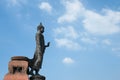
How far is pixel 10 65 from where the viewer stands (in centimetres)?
1575

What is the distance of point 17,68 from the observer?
15.9m

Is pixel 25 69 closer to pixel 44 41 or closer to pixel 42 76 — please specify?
pixel 42 76

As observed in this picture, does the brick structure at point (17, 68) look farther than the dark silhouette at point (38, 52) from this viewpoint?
No

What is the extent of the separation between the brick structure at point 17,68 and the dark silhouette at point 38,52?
579 millimetres

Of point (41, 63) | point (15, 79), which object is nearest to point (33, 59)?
point (41, 63)

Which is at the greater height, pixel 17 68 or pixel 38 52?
pixel 38 52

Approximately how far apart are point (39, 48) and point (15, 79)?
2.14 m

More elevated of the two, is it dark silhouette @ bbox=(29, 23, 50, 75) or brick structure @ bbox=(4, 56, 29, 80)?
dark silhouette @ bbox=(29, 23, 50, 75)

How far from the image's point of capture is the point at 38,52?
16.7 m

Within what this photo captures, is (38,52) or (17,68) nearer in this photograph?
(17,68)

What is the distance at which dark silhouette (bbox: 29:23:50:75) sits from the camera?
Result: 1641 cm

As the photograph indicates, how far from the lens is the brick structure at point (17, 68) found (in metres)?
15.7

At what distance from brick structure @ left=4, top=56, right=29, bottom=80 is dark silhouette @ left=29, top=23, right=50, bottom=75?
0.58 metres

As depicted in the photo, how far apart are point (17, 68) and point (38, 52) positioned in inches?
58.1
